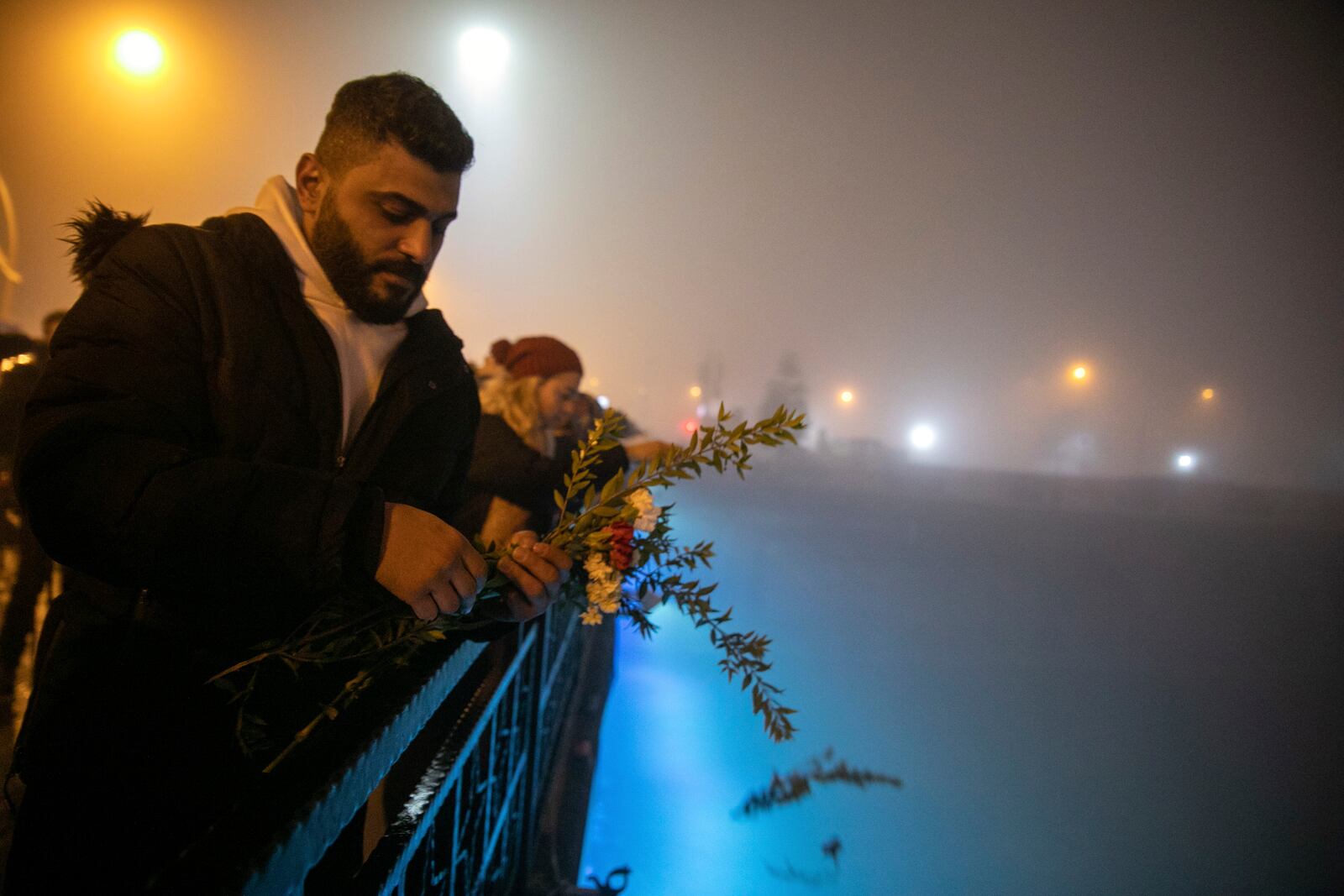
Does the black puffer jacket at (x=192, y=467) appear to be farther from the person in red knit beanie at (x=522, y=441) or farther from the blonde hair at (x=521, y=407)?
the blonde hair at (x=521, y=407)

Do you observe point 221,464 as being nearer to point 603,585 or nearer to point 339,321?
point 339,321

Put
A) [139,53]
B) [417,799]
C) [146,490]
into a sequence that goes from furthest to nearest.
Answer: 1. [139,53]
2. [417,799]
3. [146,490]

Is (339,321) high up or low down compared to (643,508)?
up

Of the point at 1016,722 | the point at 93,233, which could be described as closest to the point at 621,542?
the point at 93,233

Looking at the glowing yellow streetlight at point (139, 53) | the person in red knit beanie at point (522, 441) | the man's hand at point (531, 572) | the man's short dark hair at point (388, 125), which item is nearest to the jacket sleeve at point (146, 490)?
the man's hand at point (531, 572)

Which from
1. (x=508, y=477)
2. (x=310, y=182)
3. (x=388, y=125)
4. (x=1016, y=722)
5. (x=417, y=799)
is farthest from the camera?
(x=1016, y=722)

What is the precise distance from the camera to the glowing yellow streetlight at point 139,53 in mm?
7891

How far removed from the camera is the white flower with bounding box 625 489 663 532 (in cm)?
128

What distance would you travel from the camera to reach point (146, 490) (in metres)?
0.87

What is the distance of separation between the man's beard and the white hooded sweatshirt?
1.0 inches

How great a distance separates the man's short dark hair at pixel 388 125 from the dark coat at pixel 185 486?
11.5 inches

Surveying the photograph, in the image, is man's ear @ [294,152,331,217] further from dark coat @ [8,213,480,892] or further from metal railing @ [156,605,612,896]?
metal railing @ [156,605,612,896]

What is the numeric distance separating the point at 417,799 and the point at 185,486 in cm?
78

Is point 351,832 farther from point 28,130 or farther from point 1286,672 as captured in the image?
point 1286,672
